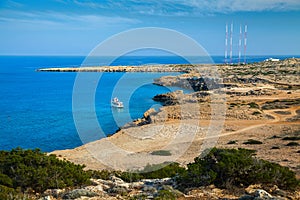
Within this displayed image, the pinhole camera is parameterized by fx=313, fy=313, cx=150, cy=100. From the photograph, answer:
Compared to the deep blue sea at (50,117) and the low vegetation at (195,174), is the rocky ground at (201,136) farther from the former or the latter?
the deep blue sea at (50,117)

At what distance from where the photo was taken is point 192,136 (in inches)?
1100

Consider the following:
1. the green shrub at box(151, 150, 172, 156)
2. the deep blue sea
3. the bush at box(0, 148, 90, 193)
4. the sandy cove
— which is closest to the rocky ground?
the sandy cove

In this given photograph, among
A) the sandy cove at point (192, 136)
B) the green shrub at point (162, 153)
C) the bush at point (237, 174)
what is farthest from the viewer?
the green shrub at point (162, 153)

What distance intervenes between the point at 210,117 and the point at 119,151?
15856mm

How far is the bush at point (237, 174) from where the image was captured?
9883 mm

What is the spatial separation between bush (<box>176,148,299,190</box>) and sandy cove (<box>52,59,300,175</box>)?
201 inches

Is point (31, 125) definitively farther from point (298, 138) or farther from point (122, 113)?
point (298, 138)

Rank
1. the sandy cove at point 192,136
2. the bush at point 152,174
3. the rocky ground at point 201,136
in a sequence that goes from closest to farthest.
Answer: the bush at point 152,174 < the rocky ground at point 201,136 < the sandy cove at point 192,136

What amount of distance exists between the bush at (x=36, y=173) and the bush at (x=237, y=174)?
3.66 meters

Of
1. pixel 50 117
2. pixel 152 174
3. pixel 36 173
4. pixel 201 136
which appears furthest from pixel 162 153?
pixel 50 117

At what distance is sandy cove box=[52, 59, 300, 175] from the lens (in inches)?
774

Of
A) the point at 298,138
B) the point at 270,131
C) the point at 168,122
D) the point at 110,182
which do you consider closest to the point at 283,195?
the point at 110,182

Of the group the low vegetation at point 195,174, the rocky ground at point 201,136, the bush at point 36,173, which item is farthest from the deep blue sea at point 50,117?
the low vegetation at point 195,174

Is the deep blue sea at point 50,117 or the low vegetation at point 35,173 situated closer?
the low vegetation at point 35,173
